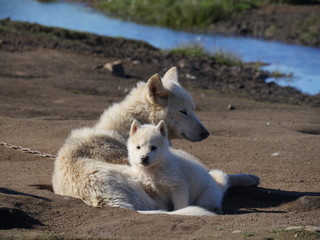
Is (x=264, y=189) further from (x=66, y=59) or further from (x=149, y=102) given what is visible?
(x=66, y=59)

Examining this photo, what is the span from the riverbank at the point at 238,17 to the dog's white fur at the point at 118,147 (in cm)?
2254

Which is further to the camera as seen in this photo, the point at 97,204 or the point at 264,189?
the point at 264,189

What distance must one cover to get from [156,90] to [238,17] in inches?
1119

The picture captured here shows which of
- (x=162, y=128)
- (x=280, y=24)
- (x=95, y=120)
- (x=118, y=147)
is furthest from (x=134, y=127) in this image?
(x=280, y=24)

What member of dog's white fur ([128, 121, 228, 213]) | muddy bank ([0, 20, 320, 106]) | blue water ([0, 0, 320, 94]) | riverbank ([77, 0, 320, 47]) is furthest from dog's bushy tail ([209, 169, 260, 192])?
riverbank ([77, 0, 320, 47])

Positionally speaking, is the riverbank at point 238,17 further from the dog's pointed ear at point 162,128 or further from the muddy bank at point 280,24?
the dog's pointed ear at point 162,128

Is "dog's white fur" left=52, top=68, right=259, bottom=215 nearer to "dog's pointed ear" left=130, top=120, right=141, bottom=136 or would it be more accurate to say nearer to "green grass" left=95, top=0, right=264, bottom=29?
"dog's pointed ear" left=130, top=120, right=141, bottom=136

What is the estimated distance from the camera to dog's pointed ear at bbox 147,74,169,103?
25.0ft

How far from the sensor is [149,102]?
780cm

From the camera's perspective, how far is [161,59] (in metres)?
22.1

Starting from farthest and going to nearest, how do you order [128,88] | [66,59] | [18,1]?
1. [18,1]
2. [66,59]
3. [128,88]

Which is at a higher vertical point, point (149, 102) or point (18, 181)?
point (149, 102)

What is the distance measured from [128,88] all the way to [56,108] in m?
3.36

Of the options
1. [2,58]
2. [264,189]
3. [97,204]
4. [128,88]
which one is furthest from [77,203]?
[2,58]
